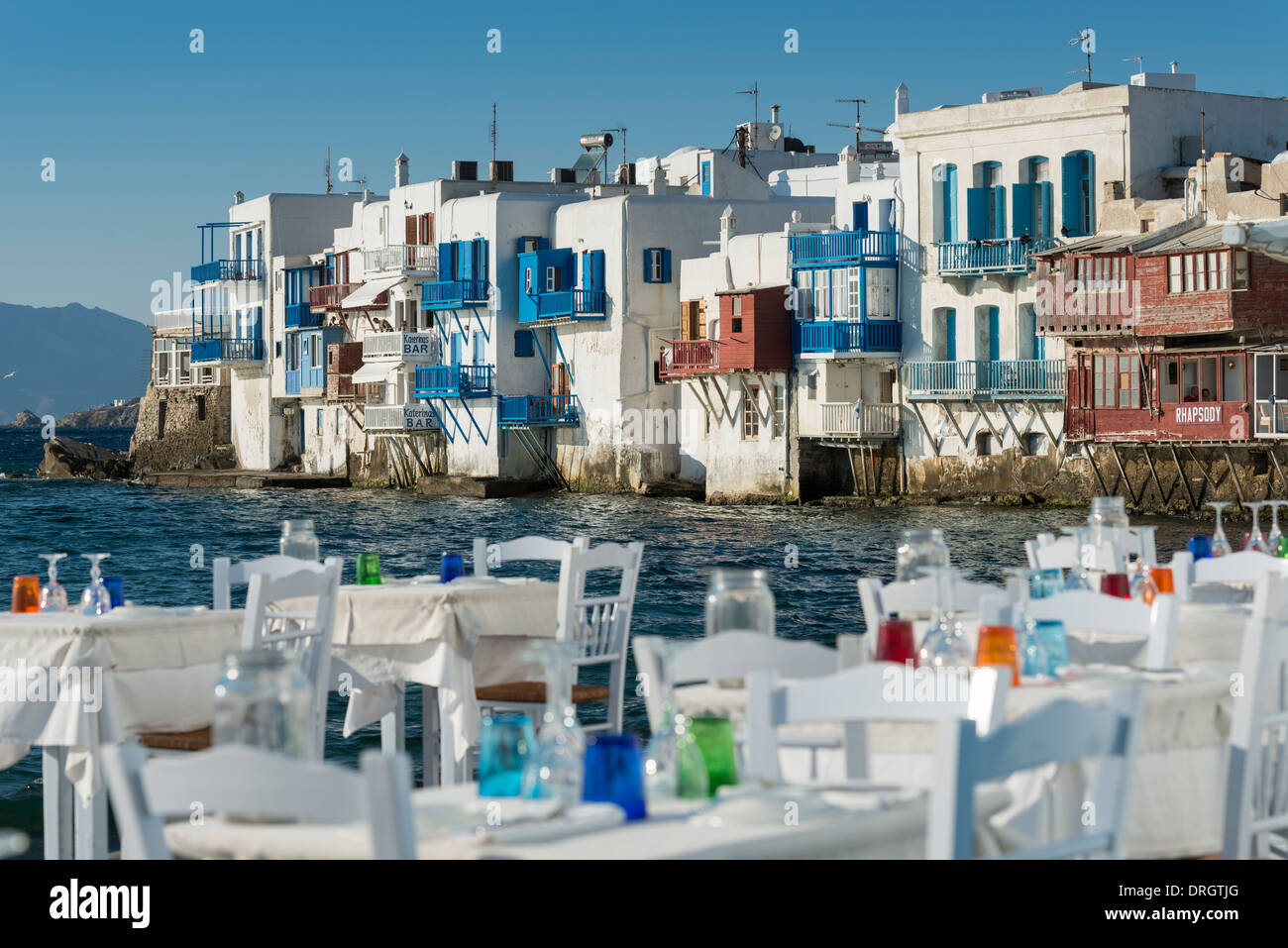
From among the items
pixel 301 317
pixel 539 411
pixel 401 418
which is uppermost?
pixel 301 317

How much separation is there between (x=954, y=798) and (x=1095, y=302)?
130 feet

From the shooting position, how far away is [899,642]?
19.1 feet

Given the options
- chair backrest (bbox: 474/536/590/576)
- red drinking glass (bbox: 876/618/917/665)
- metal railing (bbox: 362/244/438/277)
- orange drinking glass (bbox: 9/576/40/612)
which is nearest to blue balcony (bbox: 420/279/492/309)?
metal railing (bbox: 362/244/438/277)

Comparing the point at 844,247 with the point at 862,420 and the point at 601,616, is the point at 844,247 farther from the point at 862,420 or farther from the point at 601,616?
the point at 601,616

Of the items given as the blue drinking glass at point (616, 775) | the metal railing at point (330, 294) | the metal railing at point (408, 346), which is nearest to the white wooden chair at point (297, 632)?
the blue drinking glass at point (616, 775)

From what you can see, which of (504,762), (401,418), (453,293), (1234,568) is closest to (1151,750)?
(504,762)

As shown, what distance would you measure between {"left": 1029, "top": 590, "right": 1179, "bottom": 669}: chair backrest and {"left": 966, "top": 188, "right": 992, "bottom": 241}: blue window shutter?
40.7m

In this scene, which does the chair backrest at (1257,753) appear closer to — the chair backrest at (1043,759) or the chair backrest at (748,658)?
the chair backrest at (748,658)

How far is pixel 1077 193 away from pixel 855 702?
41.7m

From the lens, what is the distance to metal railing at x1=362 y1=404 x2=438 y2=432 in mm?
59688

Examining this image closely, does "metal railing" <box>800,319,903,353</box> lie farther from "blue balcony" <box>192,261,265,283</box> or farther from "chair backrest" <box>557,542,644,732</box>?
"chair backrest" <box>557,542,644,732</box>

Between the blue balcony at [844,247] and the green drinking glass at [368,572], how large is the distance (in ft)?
127

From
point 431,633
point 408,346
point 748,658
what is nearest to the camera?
point 748,658
